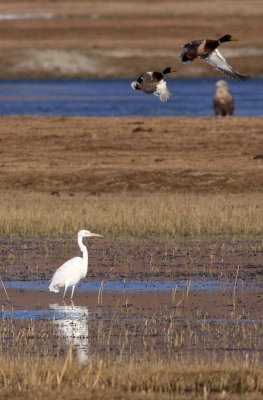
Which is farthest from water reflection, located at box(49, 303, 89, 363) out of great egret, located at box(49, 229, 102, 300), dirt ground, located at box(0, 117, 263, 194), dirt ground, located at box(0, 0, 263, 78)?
dirt ground, located at box(0, 0, 263, 78)

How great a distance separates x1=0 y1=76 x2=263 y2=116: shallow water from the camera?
138ft

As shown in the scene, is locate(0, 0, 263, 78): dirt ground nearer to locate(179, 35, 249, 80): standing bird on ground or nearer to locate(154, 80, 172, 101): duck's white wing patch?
locate(154, 80, 172, 101): duck's white wing patch

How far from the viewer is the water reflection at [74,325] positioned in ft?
40.8

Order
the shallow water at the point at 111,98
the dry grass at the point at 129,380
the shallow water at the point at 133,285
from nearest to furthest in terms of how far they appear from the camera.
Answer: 1. the dry grass at the point at 129,380
2. the shallow water at the point at 133,285
3. the shallow water at the point at 111,98

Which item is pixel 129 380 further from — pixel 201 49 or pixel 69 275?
pixel 69 275

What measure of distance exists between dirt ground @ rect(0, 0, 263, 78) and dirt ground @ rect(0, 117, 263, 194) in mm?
32745

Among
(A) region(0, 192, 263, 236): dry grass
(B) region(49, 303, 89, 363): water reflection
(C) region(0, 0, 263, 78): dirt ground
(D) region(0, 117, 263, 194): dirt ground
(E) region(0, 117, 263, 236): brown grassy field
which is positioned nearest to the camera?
(B) region(49, 303, 89, 363): water reflection

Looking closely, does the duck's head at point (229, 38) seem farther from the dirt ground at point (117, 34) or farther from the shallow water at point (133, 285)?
the dirt ground at point (117, 34)

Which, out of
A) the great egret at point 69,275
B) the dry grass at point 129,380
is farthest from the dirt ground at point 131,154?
the dry grass at point 129,380

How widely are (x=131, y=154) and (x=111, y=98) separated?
2083 centimetres

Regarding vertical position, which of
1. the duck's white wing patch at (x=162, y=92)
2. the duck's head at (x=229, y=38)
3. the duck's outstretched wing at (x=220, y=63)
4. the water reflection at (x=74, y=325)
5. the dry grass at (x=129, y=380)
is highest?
the duck's head at (x=229, y=38)

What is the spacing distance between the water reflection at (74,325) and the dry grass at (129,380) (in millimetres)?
954

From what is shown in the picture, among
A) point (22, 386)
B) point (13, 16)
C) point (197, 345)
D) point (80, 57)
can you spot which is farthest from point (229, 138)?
point (13, 16)

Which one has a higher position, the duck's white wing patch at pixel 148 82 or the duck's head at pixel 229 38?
the duck's head at pixel 229 38
